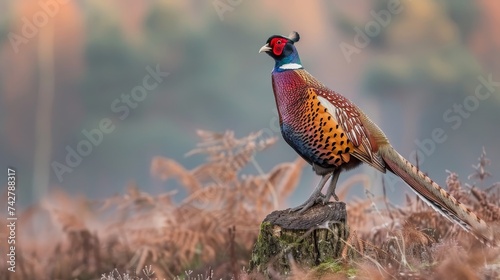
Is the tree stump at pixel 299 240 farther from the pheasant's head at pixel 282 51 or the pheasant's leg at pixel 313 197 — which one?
the pheasant's head at pixel 282 51

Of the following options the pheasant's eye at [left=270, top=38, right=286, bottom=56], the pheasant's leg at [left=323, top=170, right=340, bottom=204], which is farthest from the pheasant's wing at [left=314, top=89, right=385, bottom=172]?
the pheasant's eye at [left=270, top=38, right=286, bottom=56]

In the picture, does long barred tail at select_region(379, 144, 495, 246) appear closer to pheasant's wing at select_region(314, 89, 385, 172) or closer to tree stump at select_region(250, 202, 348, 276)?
pheasant's wing at select_region(314, 89, 385, 172)

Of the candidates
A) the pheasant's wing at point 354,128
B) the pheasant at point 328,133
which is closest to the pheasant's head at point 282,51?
the pheasant at point 328,133

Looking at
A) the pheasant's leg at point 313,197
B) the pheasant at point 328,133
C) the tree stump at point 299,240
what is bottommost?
the tree stump at point 299,240

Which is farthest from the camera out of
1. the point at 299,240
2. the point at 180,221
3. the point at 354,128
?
the point at 180,221

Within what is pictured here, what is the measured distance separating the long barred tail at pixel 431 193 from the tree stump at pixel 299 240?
0.36 meters

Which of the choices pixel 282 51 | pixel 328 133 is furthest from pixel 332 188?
pixel 282 51

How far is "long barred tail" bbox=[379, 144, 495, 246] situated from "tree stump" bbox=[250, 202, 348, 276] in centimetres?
36

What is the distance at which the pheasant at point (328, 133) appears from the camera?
3.46m

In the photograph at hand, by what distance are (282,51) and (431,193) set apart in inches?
41.5

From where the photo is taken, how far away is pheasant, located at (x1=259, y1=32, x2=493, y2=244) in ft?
11.4

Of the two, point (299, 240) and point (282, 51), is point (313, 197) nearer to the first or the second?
point (299, 240)

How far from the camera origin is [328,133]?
3.48 m

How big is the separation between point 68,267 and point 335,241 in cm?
266
